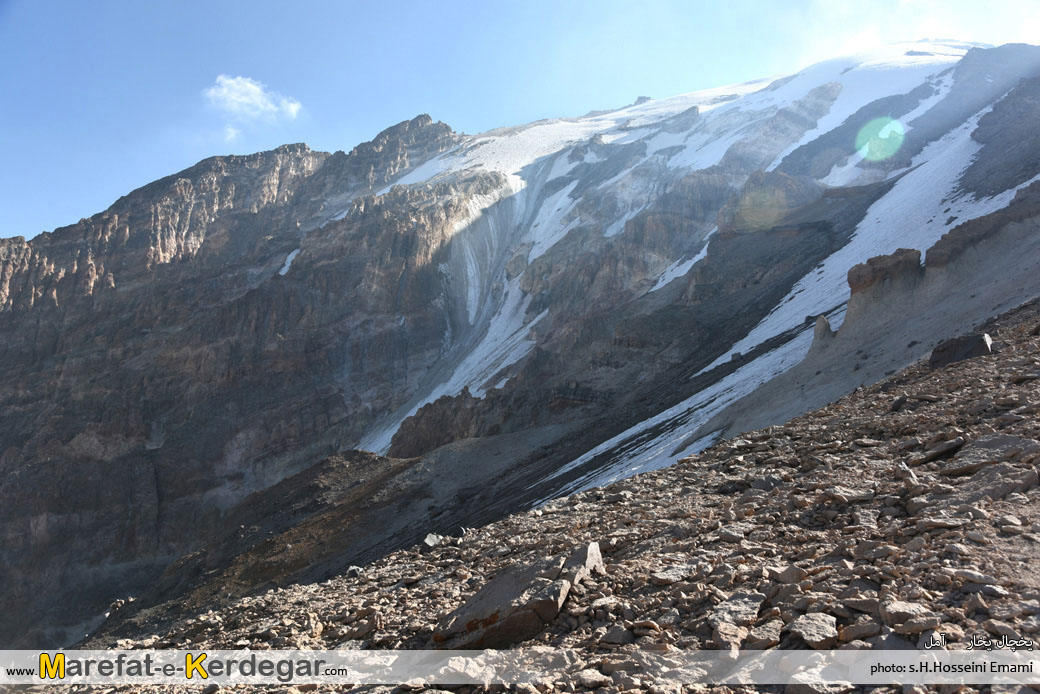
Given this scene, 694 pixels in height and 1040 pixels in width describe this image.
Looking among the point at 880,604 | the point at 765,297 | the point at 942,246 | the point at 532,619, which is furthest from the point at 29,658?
the point at 765,297

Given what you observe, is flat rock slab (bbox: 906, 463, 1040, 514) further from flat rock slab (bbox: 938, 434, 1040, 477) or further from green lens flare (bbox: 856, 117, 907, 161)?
green lens flare (bbox: 856, 117, 907, 161)

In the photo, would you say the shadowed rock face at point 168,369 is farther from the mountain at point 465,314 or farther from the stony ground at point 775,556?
the stony ground at point 775,556

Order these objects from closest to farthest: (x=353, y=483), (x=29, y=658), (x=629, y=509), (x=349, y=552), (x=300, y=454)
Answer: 1. (x=629, y=509)
2. (x=29, y=658)
3. (x=349, y=552)
4. (x=353, y=483)
5. (x=300, y=454)

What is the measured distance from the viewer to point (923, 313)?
63.7ft

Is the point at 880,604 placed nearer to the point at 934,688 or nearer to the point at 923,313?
the point at 934,688

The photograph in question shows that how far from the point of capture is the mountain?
23.6m

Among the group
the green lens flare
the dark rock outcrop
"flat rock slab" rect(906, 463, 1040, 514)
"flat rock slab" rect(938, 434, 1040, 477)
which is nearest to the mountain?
the green lens flare

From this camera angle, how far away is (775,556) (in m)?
6.33

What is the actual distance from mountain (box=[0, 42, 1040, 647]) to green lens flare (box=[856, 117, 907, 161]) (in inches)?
18.4

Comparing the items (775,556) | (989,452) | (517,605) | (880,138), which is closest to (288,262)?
(880,138)

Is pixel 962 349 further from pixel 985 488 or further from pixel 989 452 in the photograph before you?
pixel 985 488

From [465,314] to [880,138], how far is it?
42.2m

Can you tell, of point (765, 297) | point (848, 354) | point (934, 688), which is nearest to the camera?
point (934, 688)

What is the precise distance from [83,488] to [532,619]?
194ft
